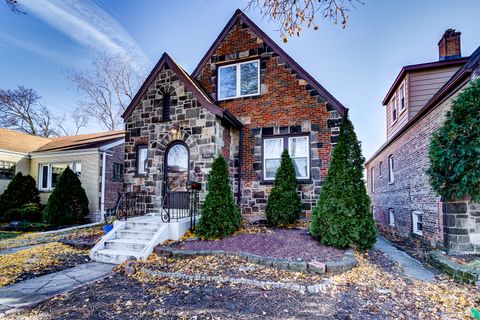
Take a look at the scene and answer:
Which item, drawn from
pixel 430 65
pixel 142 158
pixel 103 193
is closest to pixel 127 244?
pixel 142 158

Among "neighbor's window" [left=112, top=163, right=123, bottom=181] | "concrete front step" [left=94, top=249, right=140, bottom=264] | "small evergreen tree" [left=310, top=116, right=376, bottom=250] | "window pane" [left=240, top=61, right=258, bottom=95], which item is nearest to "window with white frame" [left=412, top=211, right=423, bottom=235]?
"small evergreen tree" [left=310, top=116, right=376, bottom=250]

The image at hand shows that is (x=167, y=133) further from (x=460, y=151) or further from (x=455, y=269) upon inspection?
(x=455, y=269)

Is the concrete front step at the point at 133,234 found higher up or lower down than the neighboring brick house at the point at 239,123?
lower down

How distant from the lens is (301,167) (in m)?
8.82

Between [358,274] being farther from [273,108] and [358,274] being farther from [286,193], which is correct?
[273,108]

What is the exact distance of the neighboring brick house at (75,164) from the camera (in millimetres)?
13180

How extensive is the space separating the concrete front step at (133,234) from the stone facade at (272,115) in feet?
11.2

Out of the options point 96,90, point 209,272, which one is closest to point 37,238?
point 209,272

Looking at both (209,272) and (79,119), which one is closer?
(209,272)

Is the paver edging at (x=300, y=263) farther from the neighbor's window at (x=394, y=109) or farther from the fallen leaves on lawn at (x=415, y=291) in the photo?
the neighbor's window at (x=394, y=109)

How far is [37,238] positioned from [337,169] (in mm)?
9757

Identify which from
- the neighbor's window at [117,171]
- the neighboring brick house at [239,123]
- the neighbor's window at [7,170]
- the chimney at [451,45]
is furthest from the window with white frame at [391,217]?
the neighbor's window at [7,170]

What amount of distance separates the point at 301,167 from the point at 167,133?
4407 mm

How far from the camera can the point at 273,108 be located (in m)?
9.22
